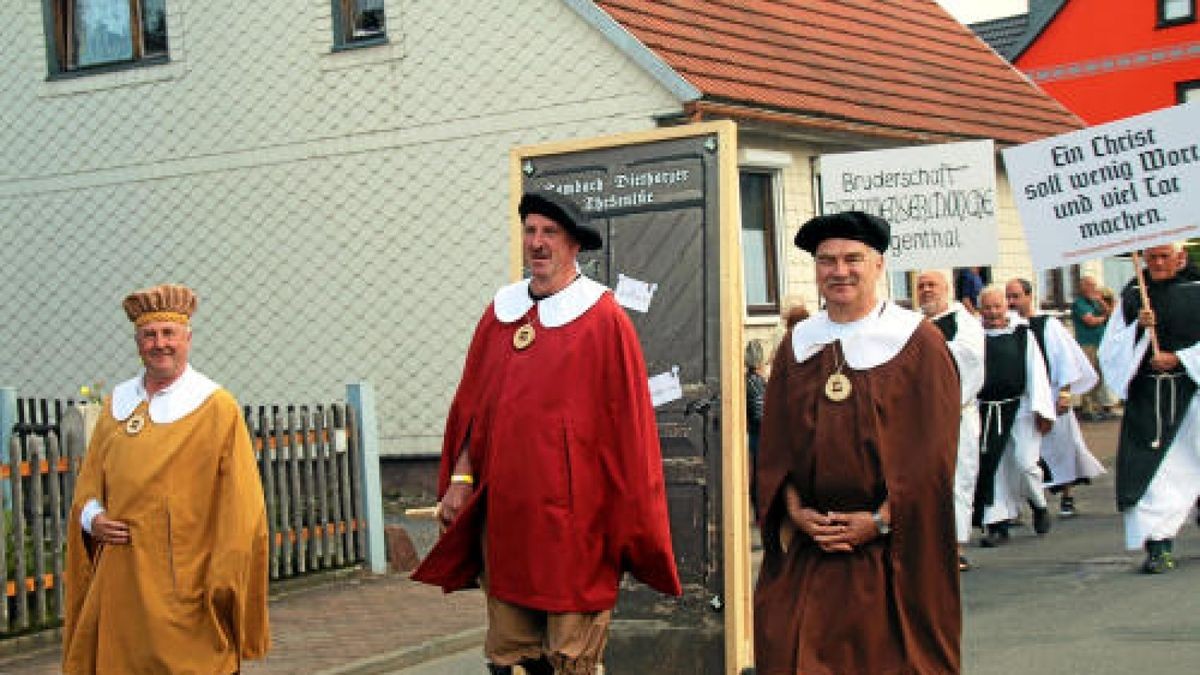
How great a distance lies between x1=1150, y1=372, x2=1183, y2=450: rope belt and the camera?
11.3m

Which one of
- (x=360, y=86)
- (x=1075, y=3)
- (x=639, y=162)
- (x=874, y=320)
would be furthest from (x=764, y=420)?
(x=1075, y=3)

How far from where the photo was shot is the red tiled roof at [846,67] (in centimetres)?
1695

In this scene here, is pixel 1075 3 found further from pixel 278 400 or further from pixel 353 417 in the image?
pixel 353 417

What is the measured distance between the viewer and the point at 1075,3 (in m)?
41.8

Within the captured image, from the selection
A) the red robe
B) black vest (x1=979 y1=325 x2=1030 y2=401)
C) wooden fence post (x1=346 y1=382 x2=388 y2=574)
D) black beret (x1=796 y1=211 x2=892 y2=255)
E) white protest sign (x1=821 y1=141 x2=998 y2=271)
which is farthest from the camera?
white protest sign (x1=821 y1=141 x2=998 y2=271)

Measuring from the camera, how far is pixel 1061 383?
1448cm

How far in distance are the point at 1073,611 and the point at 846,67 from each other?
1101 centimetres

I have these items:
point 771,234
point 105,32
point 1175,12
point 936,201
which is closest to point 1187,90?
point 1175,12

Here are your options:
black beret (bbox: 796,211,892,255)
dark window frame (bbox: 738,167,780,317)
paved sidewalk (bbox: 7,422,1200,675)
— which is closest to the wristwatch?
black beret (bbox: 796,211,892,255)

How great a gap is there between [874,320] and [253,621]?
2361 millimetres

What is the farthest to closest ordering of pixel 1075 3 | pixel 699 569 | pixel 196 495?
1. pixel 1075 3
2. pixel 699 569
3. pixel 196 495

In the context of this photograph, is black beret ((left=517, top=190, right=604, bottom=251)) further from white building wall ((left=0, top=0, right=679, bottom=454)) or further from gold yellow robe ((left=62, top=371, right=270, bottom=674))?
white building wall ((left=0, top=0, right=679, bottom=454))

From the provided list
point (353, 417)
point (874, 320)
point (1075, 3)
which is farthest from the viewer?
point (1075, 3)

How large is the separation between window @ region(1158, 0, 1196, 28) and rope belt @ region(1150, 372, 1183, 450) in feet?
99.8
